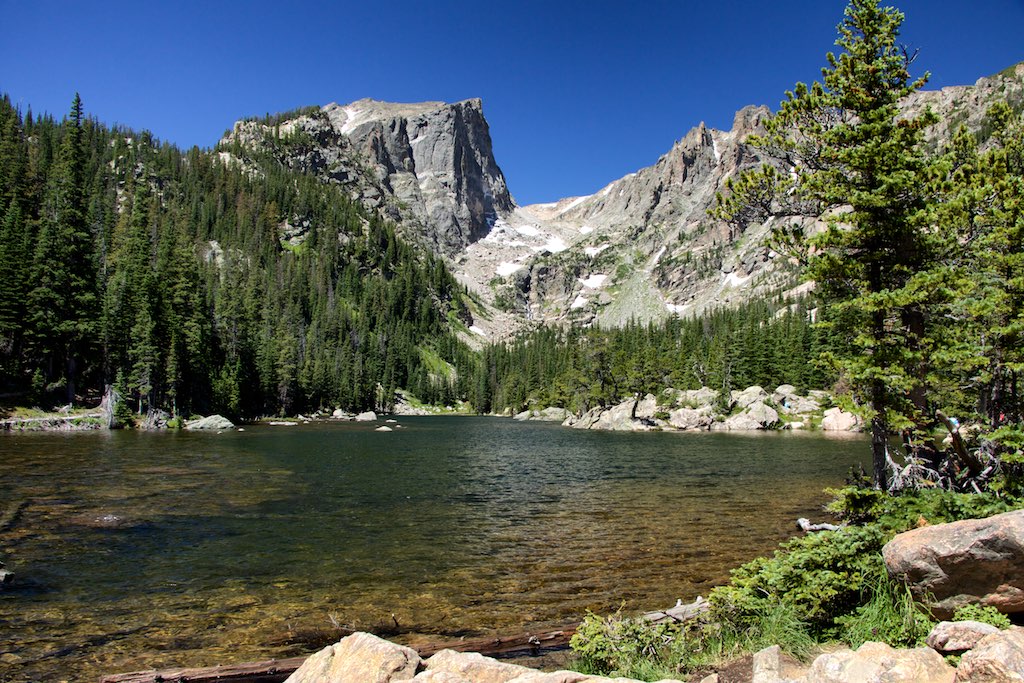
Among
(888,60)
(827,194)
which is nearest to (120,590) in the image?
(827,194)

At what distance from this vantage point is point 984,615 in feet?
24.9

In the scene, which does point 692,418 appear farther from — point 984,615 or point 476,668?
point 476,668

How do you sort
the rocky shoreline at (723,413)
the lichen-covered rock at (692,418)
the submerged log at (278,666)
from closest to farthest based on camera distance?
the submerged log at (278,666), the rocky shoreline at (723,413), the lichen-covered rock at (692,418)

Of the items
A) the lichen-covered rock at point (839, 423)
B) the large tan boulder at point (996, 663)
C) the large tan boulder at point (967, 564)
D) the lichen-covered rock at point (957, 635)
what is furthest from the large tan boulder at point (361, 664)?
the lichen-covered rock at point (839, 423)

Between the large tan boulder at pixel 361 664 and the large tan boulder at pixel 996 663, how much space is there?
641 cm

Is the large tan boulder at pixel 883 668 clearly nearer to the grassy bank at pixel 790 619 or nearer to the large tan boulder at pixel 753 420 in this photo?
the grassy bank at pixel 790 619

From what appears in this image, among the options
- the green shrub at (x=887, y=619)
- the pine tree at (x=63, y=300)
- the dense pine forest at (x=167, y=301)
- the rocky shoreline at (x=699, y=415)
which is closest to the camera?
the green shrub at (x=887, y=619)

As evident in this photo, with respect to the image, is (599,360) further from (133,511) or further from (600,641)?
(600,641)

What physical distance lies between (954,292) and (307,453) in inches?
1823

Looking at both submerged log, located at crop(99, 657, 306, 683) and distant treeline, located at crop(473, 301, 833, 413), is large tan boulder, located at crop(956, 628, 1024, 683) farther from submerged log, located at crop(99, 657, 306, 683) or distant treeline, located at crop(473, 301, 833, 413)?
distant treeline, located at crop(473, 301, 833, 413)

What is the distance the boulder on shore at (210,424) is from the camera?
73444 millimetres

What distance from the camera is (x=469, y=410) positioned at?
173 metres

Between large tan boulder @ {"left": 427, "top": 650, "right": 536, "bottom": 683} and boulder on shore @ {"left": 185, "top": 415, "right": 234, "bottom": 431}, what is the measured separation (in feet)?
251

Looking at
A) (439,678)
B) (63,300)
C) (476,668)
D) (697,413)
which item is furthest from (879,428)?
(63,300)
